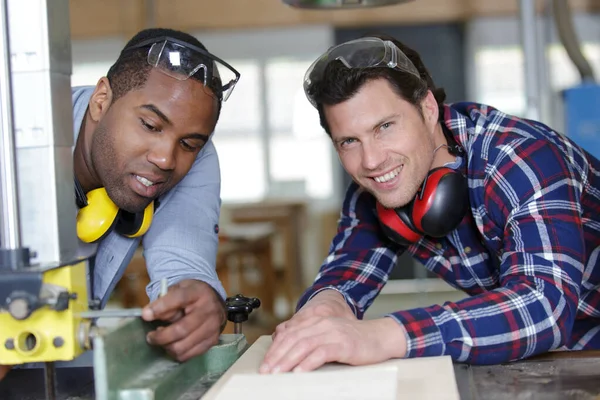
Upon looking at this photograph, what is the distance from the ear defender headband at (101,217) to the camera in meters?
1.64

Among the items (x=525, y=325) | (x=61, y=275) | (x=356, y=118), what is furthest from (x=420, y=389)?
(x=356, y=118)

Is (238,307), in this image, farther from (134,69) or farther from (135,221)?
(134,69)

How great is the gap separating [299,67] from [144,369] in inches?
294

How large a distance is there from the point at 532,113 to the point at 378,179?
6.11 feet

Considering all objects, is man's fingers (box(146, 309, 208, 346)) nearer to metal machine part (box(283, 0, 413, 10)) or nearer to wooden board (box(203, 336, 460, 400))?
wooden board (box(203, 336, 460, 400))

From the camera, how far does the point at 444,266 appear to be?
2031 millimetres

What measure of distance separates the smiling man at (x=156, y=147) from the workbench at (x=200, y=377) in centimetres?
24

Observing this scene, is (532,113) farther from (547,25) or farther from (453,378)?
(547,25)

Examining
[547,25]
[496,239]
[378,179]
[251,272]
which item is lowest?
[251,272]

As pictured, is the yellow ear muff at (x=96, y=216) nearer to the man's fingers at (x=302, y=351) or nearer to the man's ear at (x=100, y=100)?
the man's ear at (x=100, y=100)

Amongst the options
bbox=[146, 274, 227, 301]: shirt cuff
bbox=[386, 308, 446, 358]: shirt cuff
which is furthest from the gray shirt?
bbox=[386, 308, 446, 358]: shirt cuff

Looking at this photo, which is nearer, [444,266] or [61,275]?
[61,275]

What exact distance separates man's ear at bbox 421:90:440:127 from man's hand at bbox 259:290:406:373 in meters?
0.63

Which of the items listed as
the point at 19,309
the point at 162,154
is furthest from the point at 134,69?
the point at 19,309
